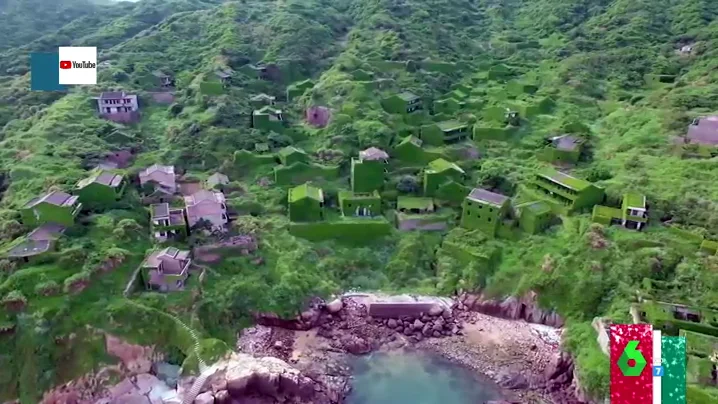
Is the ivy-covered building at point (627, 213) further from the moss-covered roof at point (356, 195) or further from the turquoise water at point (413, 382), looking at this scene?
the moss-covered roof at point (356, 195)

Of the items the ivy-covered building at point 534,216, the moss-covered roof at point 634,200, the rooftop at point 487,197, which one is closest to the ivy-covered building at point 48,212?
the rooftop at point 487,197

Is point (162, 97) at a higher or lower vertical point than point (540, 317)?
higher

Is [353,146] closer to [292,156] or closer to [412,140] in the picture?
[412,140]

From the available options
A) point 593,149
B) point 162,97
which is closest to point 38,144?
point 162,97

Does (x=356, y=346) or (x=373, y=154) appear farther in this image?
(x=373, y=154)

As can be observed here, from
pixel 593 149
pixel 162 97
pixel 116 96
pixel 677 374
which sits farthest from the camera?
pixel 162 97

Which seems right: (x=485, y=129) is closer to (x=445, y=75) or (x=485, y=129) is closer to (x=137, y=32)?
(x=445, y=75)
